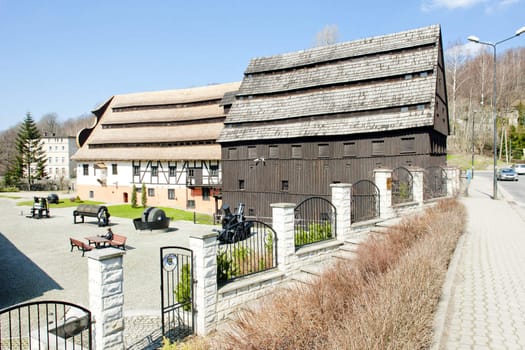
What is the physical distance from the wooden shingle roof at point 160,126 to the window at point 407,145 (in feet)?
62.4

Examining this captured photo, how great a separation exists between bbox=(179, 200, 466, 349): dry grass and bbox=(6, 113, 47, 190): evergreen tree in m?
68.4

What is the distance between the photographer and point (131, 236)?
73.1 ft

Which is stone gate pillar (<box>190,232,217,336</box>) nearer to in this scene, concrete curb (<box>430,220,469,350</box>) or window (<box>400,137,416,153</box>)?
concrete curb (<box>430,220,469,350</box>)

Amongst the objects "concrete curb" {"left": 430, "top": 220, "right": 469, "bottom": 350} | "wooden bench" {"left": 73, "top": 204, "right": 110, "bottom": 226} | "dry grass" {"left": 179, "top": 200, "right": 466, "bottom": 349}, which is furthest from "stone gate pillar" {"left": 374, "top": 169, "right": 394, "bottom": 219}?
"wooden bench" {"left": 73, "top": 204, "right": 110, "bottom": 226}

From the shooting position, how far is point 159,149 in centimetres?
3972

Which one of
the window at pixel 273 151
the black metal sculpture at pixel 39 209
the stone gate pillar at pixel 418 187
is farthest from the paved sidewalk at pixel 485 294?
the black metal sculpture at pixel 39 209

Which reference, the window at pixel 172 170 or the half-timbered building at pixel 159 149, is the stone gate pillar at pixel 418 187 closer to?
the half-timbered building at pixel 159 149

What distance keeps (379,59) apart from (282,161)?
998cm

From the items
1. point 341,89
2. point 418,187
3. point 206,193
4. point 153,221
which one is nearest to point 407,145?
point 341,89

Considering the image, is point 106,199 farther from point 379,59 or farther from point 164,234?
point 379,59

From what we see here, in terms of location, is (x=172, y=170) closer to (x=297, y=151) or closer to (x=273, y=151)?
(x=273, y=151)

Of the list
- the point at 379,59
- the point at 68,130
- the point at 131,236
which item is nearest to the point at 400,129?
the point at 379,59

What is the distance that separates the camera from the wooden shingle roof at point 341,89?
2214 centimetres

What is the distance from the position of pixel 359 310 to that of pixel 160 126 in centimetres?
3944
